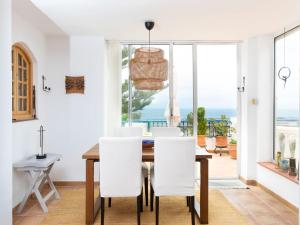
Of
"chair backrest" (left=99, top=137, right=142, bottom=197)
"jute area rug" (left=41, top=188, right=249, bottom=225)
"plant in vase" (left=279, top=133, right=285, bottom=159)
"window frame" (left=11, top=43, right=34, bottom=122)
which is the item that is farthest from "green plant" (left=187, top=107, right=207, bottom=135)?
"window frame" (left=11, top=43, right=34, bottom=122)

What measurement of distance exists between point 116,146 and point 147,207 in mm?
1285

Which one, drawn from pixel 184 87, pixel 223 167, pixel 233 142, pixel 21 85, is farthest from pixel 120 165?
pixel 233 142

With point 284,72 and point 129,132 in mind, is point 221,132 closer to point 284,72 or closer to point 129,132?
point 284,72

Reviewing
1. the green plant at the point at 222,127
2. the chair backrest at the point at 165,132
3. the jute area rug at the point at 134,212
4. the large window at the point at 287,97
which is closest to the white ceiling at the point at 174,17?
the large window at the point at 287,97

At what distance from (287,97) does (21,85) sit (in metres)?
3.95

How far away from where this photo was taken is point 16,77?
3.92 m

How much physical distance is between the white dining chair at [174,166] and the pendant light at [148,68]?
3.02 feet

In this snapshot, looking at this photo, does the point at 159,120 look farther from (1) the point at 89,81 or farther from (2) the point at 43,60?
(2) the point at 43,60

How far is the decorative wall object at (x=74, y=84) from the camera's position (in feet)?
15.8

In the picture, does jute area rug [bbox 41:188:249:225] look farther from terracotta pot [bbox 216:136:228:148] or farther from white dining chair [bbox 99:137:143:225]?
terracotta pot [bbox 216:136:228:148]

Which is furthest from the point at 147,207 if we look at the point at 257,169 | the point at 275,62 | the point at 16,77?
the point at 275,62

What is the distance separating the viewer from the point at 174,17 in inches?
151

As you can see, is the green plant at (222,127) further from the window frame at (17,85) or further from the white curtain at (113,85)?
the window frame at (17,85)

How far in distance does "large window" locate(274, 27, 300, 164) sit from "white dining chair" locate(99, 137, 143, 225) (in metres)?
2.45
